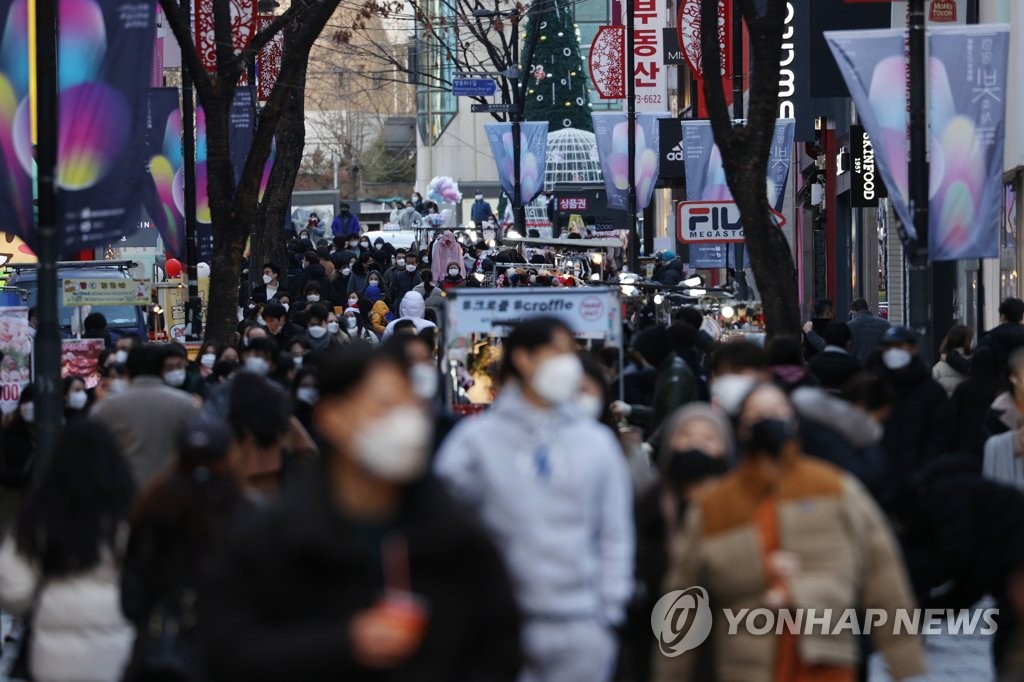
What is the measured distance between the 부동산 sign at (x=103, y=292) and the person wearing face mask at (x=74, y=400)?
8.53 meters

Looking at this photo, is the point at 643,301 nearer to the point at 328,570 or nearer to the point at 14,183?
the point at 14,183

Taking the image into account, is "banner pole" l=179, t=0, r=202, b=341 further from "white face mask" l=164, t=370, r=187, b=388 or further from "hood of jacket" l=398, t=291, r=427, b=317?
"white face mask" l=164, t=370, r=187, b=388

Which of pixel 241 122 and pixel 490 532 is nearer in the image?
pixel 490 532

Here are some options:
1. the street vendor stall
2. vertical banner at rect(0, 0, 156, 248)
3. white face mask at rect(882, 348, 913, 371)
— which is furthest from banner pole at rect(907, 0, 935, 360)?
vertical banner at rect(0, 0, 156, 248)

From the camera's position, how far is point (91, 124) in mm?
13320

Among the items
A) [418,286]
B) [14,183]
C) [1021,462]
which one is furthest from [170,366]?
[418,286]

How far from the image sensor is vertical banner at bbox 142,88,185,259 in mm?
24094

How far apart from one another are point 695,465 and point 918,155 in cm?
693

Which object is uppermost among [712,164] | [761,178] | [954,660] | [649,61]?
[649,61]

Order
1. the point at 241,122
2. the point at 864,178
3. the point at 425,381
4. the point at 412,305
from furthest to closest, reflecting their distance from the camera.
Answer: the point at 864,178, the point at 241,122, the point at 412,305, the point at 425,381

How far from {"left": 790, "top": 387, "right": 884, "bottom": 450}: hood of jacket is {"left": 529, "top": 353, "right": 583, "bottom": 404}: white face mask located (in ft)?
5.47

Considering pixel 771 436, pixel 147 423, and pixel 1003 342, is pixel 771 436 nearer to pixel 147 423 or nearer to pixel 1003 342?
pixel 147 423

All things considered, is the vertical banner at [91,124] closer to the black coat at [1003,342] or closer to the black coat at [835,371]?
the black coat at [835,371]

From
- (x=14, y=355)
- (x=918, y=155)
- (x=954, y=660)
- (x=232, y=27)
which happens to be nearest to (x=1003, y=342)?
(x=918, y=155)
